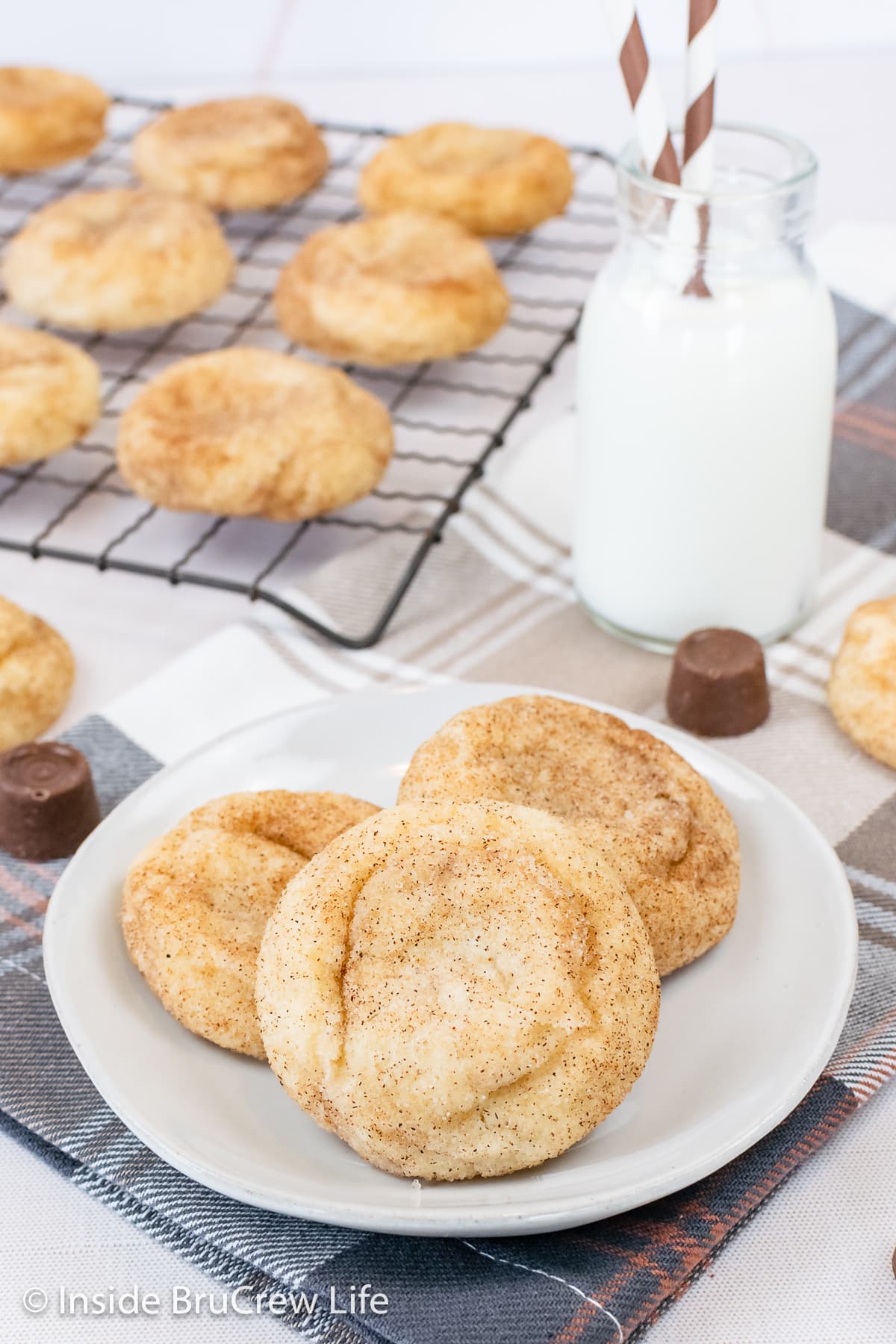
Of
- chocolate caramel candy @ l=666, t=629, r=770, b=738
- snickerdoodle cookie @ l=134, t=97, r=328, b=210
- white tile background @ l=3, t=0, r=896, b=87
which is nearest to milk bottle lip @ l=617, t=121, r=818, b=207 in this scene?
chocolate caramel candy @ l=666, t=629, r=770, b=738

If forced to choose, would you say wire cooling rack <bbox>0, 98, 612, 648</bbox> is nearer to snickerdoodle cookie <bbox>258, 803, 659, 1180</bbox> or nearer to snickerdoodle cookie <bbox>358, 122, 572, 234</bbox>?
→ snickerdoodle cookie <bbox>358, 122, 572, 234</bbox>

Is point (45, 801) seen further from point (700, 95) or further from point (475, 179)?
point (475, 179)

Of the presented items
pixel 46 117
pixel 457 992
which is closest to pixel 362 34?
pixel 46 117

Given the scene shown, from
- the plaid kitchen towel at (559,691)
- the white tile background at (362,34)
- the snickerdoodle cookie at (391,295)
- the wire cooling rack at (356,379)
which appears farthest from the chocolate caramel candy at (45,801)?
the white tile background at (362,34)

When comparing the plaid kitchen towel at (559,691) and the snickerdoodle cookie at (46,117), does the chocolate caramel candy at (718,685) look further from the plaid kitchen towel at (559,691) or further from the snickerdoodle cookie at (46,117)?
the snickerdoodle cookie at (46,117)

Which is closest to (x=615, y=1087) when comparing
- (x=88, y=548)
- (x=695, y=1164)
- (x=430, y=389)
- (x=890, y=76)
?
(x=695, y=1164)

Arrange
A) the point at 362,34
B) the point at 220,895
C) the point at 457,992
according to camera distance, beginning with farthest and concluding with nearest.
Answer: the point at 362,34
the point at 220,895
the point at 457,992
